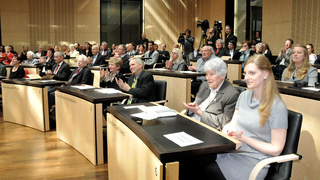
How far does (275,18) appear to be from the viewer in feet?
32.3

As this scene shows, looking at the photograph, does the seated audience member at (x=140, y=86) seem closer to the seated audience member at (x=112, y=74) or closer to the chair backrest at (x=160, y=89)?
the chair backrest at (x=160, y=89)

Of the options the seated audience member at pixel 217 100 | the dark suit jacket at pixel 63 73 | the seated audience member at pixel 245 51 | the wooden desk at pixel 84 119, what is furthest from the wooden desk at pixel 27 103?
the seated audience member at pixel 245 51

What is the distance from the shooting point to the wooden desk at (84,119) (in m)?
3.37

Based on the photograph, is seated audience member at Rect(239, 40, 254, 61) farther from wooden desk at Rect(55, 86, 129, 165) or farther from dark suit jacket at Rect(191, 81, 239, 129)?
dark suit jacket at Rect(191, 81, 239, 129)

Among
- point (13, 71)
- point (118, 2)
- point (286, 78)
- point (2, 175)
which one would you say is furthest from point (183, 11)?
point (2, 175)

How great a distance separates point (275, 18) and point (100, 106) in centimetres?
824

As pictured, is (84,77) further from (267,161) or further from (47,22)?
(47,22)

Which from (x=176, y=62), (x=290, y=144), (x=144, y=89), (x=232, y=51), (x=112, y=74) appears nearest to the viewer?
(x=290, y=144)

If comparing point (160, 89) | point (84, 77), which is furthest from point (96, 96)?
point (84, 77)

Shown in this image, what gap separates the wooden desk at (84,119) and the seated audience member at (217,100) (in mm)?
1127

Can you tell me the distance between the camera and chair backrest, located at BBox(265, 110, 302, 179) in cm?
186

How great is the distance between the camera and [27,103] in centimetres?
509

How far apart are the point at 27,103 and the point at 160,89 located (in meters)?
2.51

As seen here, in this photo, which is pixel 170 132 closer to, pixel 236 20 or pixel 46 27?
pixel 236 20
